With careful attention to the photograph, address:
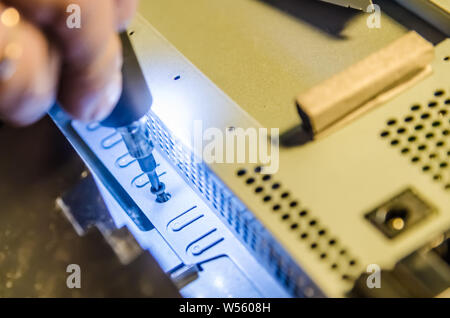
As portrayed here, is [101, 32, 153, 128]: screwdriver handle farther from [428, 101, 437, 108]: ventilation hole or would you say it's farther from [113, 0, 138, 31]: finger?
[428, 101, 437, 108]: ventilation hole

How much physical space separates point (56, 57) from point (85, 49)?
2 centimetres

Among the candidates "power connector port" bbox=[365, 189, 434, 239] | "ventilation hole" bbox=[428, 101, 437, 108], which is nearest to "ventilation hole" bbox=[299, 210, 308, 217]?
"power connector port" bbox=[365, 189, 434, 239]

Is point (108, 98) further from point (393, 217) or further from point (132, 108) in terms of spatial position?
point (393, 217)

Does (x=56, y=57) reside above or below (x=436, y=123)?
above

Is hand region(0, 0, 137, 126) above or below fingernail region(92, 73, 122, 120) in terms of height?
above

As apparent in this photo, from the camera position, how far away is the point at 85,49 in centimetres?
37

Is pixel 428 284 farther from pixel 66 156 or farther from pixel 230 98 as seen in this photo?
pixel 66 156

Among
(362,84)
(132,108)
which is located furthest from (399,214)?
(132,108)

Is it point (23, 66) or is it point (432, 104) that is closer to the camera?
point (23, 66)

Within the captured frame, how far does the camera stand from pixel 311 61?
56 centimetres

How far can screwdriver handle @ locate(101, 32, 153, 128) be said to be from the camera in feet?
1.49

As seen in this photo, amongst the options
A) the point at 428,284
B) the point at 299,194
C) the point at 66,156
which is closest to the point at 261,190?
the point at 299,194

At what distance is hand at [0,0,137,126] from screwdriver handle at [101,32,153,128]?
48 millimetres

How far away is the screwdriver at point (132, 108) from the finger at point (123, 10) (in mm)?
43
